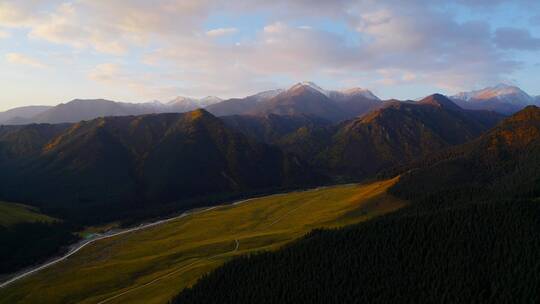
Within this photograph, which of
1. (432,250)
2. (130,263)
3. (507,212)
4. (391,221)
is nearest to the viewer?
(432,250)

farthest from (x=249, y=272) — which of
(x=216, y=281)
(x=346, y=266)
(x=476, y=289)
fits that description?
(x=476, y=289)

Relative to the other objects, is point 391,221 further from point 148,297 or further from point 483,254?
point 148,297

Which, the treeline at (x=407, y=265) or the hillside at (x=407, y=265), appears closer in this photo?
the treeline at (x=407, y=265)

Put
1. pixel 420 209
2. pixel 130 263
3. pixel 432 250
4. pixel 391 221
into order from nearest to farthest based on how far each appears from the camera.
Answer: pixel 432 250 → pixel 391 221 → pixel 130 263 → pixel 420 209

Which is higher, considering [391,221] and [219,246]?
[391,221]

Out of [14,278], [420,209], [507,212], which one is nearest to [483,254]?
[507,212]

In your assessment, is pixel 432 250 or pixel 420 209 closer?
pixel 432 250

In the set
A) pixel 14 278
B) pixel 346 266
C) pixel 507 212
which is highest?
pixel 507 212

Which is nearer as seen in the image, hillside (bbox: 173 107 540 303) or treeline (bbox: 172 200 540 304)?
treeline (bbox: 172 200 540 304)
